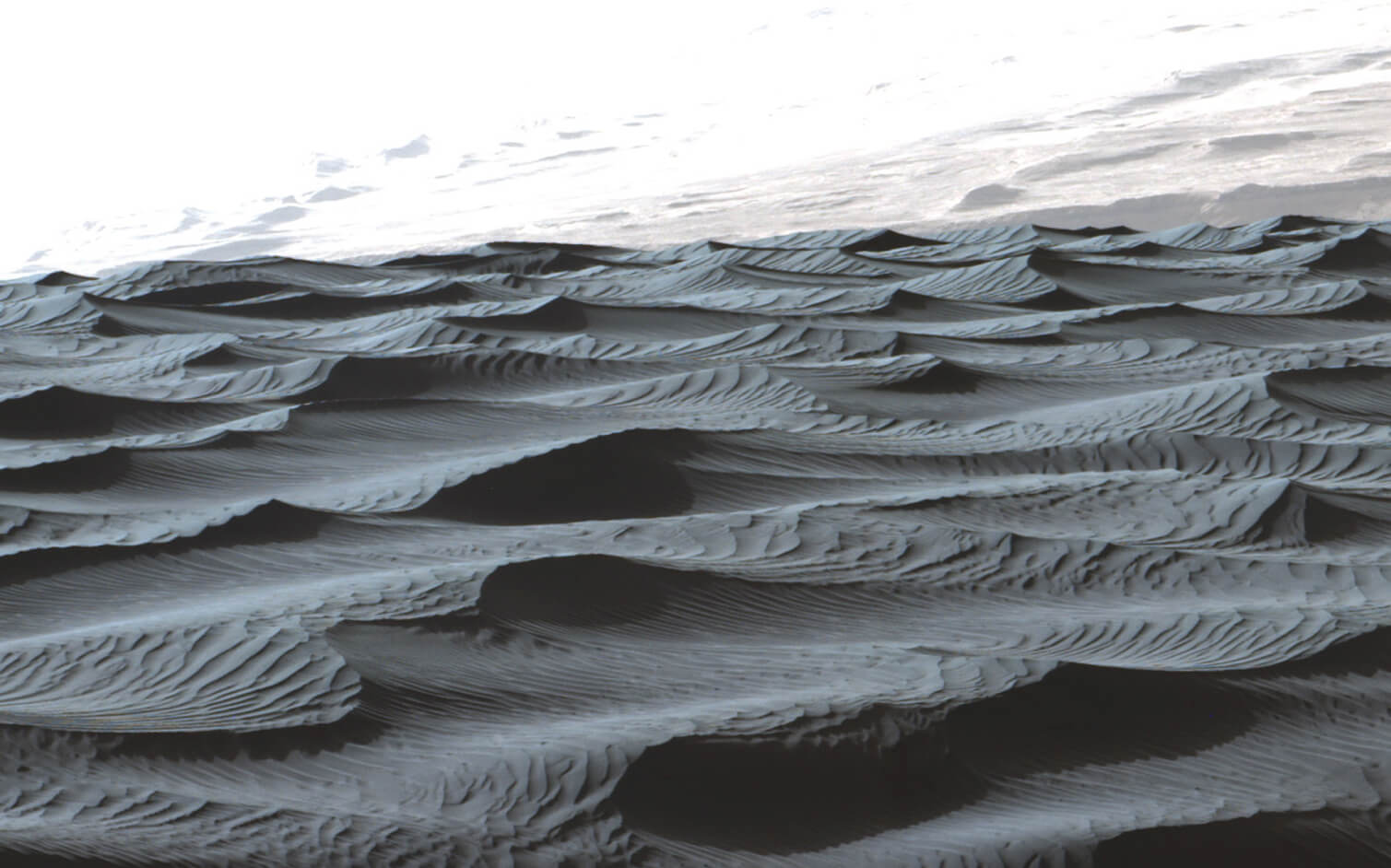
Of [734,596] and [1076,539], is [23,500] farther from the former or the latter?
[1076,539]

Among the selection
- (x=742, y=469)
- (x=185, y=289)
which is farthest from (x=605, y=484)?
(x=185, y=289)

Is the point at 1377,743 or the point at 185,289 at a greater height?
the point at 185,289

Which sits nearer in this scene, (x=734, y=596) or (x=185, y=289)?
(x=734, y=596)

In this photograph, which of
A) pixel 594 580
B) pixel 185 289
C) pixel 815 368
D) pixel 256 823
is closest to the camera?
pixel 256 823

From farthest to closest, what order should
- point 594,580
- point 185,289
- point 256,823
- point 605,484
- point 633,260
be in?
point 633,260, point 185,289, point 605,484, point 594,580, point 256,823

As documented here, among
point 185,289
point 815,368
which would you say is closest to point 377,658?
point 815,368

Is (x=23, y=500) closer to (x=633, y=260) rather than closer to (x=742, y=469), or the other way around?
(x=742, y=469)
